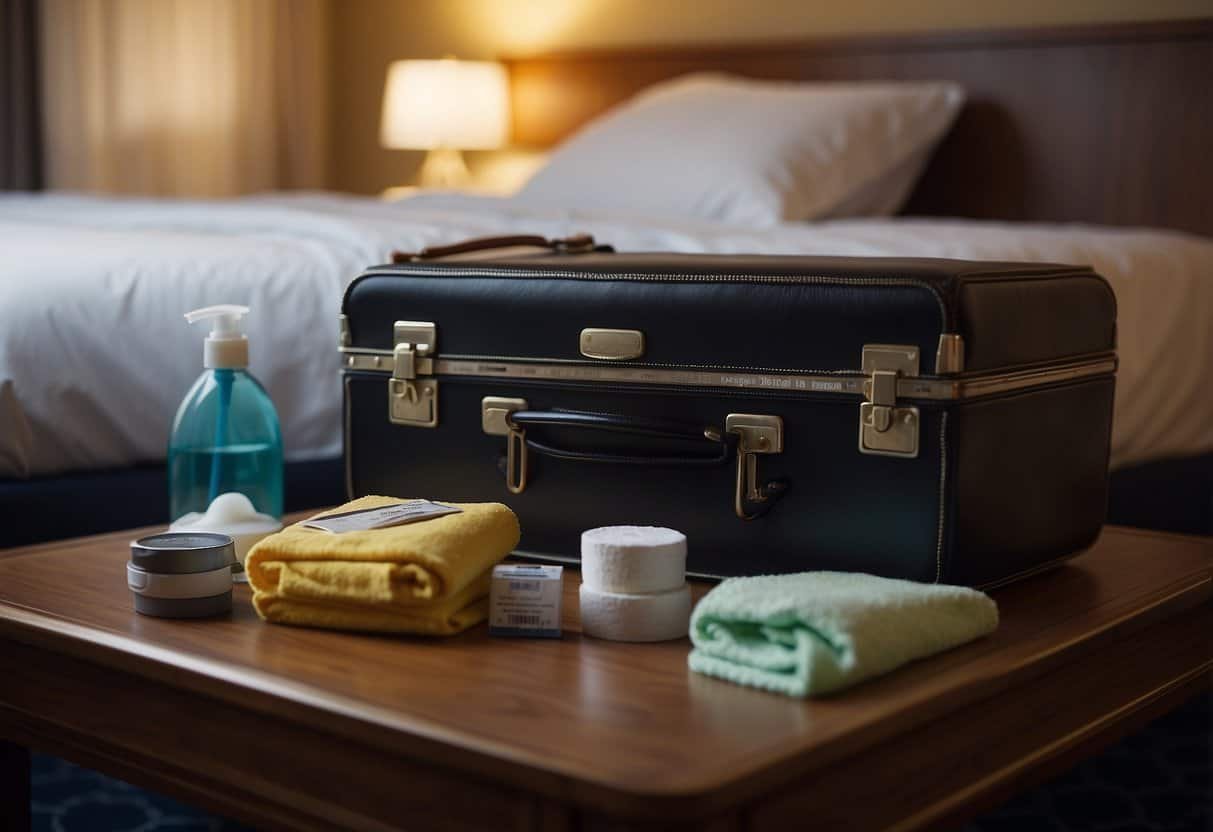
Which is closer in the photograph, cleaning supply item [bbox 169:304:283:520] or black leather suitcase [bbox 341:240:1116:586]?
black leather suitcase [bbox 341:240:1116:586]

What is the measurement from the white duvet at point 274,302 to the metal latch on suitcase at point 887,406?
0.90 metres

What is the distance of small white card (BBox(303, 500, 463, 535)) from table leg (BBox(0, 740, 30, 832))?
0.34m

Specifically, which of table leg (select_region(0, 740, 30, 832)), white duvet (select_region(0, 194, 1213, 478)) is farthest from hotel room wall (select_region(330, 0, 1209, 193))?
table leg (select_region(0, 740, 30, 832))

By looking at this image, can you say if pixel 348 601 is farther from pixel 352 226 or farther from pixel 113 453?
pixel 352 226

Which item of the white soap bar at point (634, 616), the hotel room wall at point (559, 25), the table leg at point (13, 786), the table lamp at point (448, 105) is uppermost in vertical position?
the hotel room wall at point (559, 25)

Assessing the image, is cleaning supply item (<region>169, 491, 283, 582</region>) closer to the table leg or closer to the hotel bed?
the table leg

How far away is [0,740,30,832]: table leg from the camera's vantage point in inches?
48.1

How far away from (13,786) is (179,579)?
286 millimetres

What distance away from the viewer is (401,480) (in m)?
1.43

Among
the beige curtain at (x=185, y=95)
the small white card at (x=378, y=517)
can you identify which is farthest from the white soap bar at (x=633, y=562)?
the beige curtain at (x=185, y=95)

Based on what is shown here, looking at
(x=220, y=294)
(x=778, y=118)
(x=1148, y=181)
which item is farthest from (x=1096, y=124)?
(x=220, y=294)

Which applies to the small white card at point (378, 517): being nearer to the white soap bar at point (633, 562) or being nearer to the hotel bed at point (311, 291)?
the white soap bar at point (633, 562)

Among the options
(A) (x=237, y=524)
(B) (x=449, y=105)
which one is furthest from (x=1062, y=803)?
(B) (x=449, y=105)

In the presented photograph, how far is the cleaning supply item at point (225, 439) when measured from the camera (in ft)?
4.49
